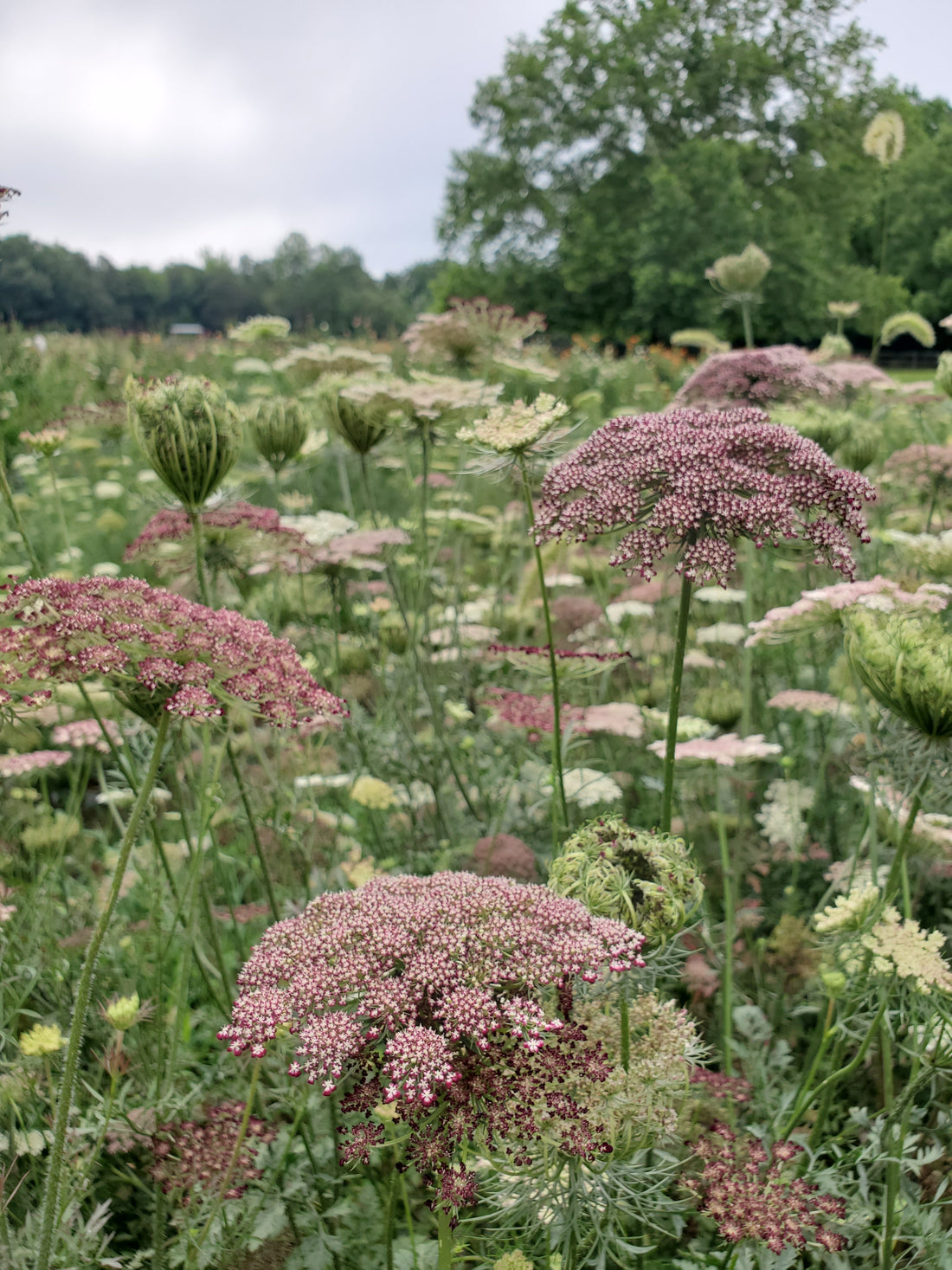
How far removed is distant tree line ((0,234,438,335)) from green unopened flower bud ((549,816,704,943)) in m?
44.9

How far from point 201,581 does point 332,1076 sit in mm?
1536

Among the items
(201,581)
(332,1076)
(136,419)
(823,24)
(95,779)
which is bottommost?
(95,779)

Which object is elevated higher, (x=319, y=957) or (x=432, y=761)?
(x=319, y=957)

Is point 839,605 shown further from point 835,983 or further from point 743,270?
point 743,270

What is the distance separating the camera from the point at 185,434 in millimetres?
2584

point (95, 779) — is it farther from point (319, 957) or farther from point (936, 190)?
point (936, 190)

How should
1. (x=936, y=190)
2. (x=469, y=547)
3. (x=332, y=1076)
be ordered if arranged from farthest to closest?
(x=936, y=190)
(x=469, y=547)
(x=332, y=1076)

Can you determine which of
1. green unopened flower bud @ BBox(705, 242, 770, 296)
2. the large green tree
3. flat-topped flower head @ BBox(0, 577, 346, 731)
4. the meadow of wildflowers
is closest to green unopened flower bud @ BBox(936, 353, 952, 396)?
the meadow of wildflowers

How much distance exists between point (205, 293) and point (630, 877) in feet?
287

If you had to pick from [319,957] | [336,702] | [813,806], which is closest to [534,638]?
[813,806]

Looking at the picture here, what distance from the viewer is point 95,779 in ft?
18.5

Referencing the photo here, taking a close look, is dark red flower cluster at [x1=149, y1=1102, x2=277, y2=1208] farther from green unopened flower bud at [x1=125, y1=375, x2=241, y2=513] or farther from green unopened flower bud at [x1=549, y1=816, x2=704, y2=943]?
green unopened flower bud at [x1=125, y1=375, x2=241, y2=513]

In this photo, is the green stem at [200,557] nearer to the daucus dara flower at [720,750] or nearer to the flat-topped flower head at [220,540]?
the flat-topped flower head at [220,540]

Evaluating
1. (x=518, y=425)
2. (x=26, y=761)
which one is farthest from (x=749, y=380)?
(x=26, y=761)
